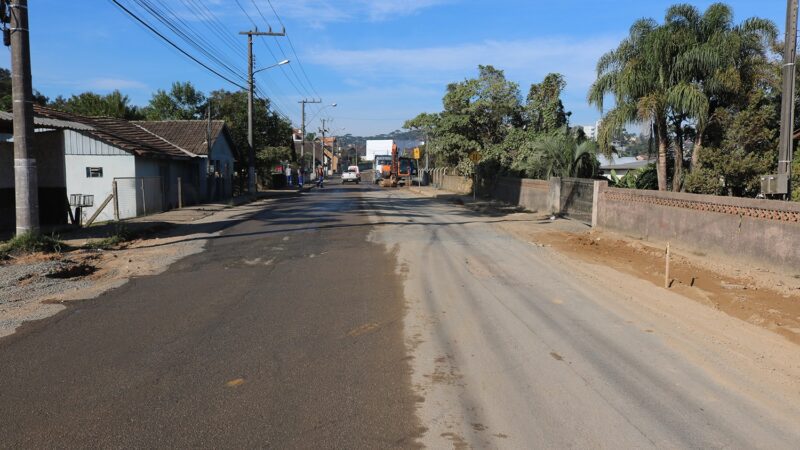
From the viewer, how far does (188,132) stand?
3675 cm

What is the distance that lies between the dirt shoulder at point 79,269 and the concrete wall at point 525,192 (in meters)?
13.7

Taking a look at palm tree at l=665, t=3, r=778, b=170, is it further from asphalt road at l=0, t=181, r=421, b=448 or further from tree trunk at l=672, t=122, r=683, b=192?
asphalt road at l=0, t=181, r=421, b=448

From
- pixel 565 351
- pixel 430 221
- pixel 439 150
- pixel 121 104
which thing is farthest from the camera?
pixel 121 104

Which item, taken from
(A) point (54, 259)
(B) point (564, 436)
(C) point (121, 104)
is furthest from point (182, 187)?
(B) point (564, 436)

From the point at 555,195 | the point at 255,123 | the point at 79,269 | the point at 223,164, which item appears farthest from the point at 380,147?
the point at 79,269

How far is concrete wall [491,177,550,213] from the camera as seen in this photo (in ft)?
82.4

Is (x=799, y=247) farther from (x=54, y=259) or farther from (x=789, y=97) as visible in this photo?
(x=54, y=259)

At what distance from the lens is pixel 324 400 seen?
15.8 ft

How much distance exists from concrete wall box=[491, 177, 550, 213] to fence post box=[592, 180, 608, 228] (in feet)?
18.6

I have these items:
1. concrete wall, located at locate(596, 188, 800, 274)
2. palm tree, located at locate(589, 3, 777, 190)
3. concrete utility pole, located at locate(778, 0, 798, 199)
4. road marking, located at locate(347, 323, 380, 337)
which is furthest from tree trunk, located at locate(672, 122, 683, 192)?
road marking, located at locate(347, 323, 380, 337)

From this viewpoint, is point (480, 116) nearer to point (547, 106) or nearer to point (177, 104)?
point (547, 106)

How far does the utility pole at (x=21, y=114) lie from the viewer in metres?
12.8

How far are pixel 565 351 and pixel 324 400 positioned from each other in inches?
107

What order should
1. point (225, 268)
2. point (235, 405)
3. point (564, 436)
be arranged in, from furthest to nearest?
point (225, 268) < point (235, 405) < point (564, 436)
